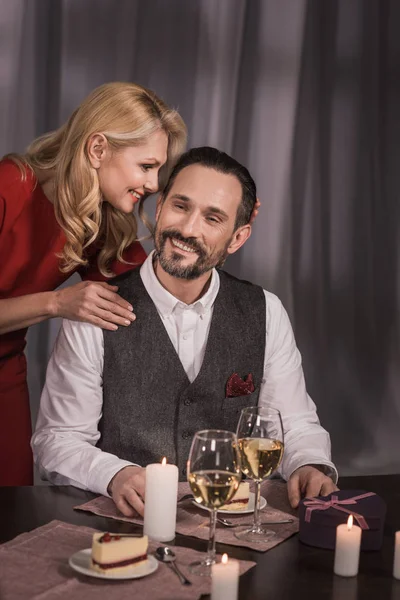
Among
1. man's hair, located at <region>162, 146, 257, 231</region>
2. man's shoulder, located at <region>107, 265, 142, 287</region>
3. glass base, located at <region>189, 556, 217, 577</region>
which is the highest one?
man's hair, located at <region>162, 146, 257, 231</region>

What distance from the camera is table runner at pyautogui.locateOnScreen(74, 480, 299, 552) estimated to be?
4.91ft

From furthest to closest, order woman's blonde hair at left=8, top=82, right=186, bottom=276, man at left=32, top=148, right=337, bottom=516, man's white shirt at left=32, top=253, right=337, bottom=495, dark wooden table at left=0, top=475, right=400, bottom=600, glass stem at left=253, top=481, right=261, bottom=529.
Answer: woman's blonde hair at left=8, top=82, right=186, bottom=276 < man at left=32, top=148, right=337, bottom=516 < man's white shirt at left=32, top=253, right=337, bottom=495 < glass stem at left=253, top=481, right=261, bottom=529 < dark wooden table at left=0, top=475, right=400, bottom=600

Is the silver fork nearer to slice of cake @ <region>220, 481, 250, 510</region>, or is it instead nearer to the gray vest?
slice of cake @ <region>220, 481, 250, 510</region>

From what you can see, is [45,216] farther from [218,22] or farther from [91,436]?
[218,22]

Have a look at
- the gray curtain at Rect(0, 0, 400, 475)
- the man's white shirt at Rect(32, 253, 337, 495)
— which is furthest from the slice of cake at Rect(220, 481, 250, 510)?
the gray curtain at Rect(0, 0, 400, 475)

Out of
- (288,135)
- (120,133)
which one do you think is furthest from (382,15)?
(120,133)

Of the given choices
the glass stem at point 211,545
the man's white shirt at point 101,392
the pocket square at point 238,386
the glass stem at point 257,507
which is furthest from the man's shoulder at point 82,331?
the glass stem at point 211,545

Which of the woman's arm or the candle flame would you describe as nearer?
the candle flame

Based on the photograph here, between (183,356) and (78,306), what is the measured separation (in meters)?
0.27

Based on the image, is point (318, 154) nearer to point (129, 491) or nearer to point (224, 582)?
point (129, 491)

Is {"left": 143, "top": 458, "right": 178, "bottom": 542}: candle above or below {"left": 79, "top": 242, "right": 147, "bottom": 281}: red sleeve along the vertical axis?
below

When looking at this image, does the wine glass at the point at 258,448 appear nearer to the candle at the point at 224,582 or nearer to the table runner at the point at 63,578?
the table runner at the point at 63,578

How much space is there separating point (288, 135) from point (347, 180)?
0.35 meters

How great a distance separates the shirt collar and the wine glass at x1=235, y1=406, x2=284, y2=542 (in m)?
0.68
